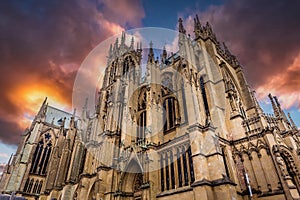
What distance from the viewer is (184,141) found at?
55.8ft

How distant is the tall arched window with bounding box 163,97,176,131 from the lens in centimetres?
2192

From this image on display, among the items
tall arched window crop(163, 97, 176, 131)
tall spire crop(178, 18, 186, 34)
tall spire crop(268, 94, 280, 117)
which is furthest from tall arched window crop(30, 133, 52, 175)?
tall spire crop(268, 94, 280, 117)

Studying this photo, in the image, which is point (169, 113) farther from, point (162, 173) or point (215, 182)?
point (215, 182)

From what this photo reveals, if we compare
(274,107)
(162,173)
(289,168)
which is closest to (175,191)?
(162,173)

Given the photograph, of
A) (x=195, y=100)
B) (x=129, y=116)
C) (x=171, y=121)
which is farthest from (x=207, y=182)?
(x=129, y=116)

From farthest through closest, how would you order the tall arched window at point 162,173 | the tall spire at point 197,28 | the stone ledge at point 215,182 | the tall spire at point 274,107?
the tall spire at point 197,28 < the tall spire at point 274,107 < the tall arched window at point 162,173 < the stone ledge at point 215,182

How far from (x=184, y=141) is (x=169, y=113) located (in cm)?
638

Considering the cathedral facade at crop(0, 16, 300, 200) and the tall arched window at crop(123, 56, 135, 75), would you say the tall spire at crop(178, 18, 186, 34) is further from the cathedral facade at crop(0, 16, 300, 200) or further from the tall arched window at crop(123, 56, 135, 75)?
the tall arched window at crop(123, 56, 135, 75)

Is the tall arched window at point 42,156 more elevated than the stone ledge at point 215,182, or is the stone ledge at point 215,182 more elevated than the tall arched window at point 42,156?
the tall arched window at point 42,156

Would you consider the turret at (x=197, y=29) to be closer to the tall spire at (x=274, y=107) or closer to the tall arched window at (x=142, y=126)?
the tall arched window at (x=142, y=126)

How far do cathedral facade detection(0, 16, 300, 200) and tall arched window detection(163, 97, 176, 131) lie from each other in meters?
0.12

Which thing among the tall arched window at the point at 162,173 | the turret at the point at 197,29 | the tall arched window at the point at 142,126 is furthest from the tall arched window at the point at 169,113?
the turret at the point at 197,29

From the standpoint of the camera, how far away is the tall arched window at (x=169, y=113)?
863 inches

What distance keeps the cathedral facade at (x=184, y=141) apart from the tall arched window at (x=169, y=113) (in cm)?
12
